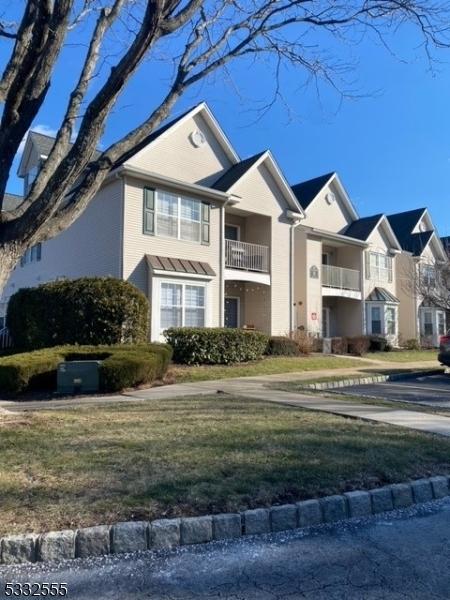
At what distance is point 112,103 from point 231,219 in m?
17.4

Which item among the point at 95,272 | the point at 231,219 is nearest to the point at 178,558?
the point at 95,272

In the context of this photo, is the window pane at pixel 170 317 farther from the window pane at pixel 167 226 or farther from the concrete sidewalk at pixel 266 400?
the concrete sidewalk at pixel 266 400

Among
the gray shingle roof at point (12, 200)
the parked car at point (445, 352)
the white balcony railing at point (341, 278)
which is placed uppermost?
the gray shingle roof at point (12, 200)

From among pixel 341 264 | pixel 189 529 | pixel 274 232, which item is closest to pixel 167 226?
pixel 274 232

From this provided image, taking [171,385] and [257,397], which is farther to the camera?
[171,385]

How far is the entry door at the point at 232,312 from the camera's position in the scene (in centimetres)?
2466

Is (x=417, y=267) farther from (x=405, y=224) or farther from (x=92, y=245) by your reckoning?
(x=92, y=245)

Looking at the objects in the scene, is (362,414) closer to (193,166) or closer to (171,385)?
(171,385)

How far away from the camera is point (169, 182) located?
64.0 feet

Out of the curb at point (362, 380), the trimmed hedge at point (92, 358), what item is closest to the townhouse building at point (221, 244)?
the trimmed hedge at point (92, 358)

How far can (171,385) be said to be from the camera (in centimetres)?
1320

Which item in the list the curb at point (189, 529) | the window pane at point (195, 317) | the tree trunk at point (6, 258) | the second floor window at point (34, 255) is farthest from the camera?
the second floor window at point (34, 255)

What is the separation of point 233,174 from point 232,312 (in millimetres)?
6466

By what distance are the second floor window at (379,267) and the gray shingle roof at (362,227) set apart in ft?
4.69
